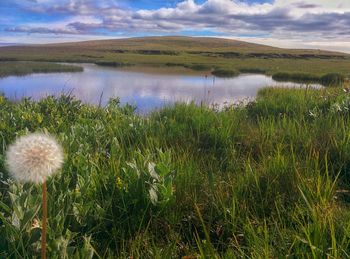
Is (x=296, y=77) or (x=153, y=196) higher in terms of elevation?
(x=153, y=196)

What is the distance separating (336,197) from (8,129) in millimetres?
4690

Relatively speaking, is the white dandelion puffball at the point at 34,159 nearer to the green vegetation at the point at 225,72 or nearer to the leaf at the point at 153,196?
the leaf at the point at 153,196

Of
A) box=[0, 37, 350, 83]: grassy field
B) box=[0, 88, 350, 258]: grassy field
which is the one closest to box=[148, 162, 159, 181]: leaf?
box=[0, 88, 350, 258]: grassy field

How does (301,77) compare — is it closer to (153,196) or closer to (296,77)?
(296,77)

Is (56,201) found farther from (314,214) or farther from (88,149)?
(314,214)

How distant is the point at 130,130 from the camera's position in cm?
627

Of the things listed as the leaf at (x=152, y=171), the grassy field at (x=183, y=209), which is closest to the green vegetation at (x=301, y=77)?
the grassy field at (x=183, y=209)

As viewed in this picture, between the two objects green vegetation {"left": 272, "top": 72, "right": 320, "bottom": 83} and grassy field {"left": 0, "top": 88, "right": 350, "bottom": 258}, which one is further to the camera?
green vegetation {"left": 272, "top": 72, "right": 320, "bottom": 83}

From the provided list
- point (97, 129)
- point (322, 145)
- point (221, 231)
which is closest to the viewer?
point (221, 231)

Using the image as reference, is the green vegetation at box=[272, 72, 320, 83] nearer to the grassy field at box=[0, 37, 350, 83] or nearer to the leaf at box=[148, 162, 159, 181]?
the grassy field at box=[0, 37, 350, 83]

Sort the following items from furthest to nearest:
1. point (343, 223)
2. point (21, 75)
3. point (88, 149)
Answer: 1. point (21, 75)
2. point (88, 149)
3. point (343, 223)

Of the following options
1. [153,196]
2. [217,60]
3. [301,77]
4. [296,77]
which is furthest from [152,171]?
[217,60]

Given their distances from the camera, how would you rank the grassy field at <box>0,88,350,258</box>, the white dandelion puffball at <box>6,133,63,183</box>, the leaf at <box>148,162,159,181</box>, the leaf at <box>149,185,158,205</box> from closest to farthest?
the white dandelion puffball at <box>6,133,63,183</box>, the grassy field at <box>0,88,350,258</box>, the leaf at <box>149,185,158,205</box>, the leaf at <box>148,162,159,181</box>

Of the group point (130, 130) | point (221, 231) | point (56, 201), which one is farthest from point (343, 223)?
point (130, 130)
